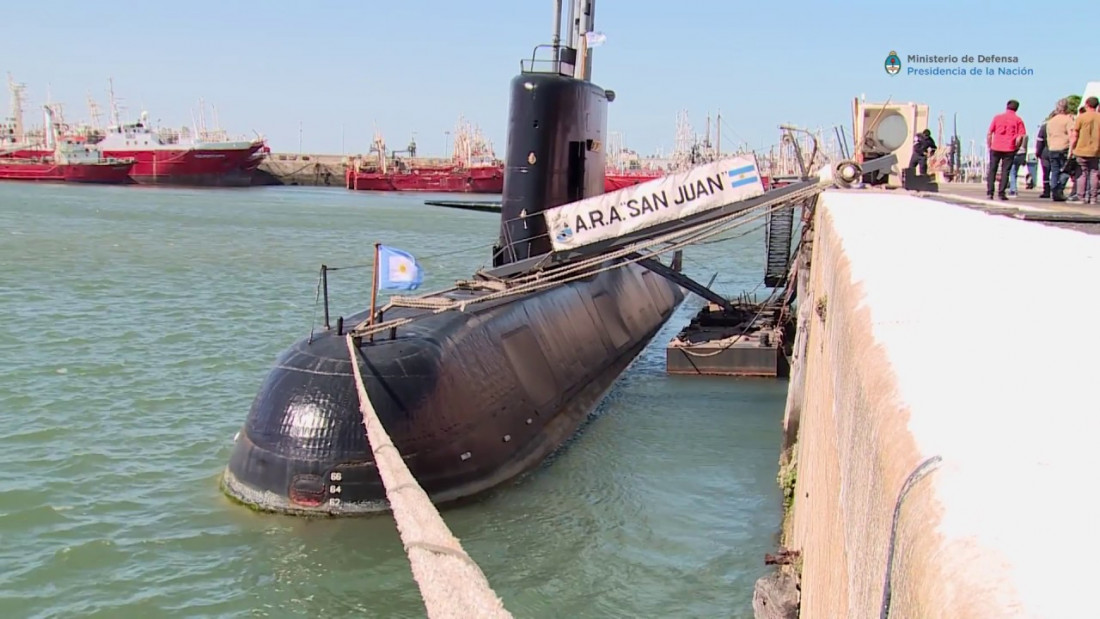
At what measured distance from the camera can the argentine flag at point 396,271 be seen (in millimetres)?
9383

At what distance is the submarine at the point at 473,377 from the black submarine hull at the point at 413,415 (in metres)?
0.01

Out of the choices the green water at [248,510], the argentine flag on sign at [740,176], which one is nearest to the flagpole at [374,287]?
the green water at [248,510]

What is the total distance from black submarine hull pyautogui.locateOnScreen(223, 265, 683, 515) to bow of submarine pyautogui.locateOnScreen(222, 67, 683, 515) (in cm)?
1

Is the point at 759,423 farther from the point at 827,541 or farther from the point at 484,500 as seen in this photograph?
the point at 827,541

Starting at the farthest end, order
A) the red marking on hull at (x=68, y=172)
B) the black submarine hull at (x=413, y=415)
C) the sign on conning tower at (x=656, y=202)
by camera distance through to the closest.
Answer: the red marking on hull at (x=68, y=172)
the sign on conning tower at (x=656, y=202)
the black submarine hull at (x=413, y=415)

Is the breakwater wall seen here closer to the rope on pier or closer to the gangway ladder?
the gangway ladder

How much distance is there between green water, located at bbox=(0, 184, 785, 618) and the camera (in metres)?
8.00

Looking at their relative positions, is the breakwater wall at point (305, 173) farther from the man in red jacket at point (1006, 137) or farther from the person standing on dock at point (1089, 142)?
the person standing on dock at point (1089, 142)

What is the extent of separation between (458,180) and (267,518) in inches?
3309

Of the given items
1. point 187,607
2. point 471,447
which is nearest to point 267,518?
point 187,607

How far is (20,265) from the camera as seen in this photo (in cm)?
2766

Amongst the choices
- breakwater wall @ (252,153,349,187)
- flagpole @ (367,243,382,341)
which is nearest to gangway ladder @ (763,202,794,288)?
flagpole @ (367,243,382,341)

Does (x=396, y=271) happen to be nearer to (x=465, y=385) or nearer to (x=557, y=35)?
(x=465, y=385)

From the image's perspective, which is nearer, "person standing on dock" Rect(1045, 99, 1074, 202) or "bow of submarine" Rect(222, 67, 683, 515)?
"bow of submarine" Rect(222, 67, 683, 515)
